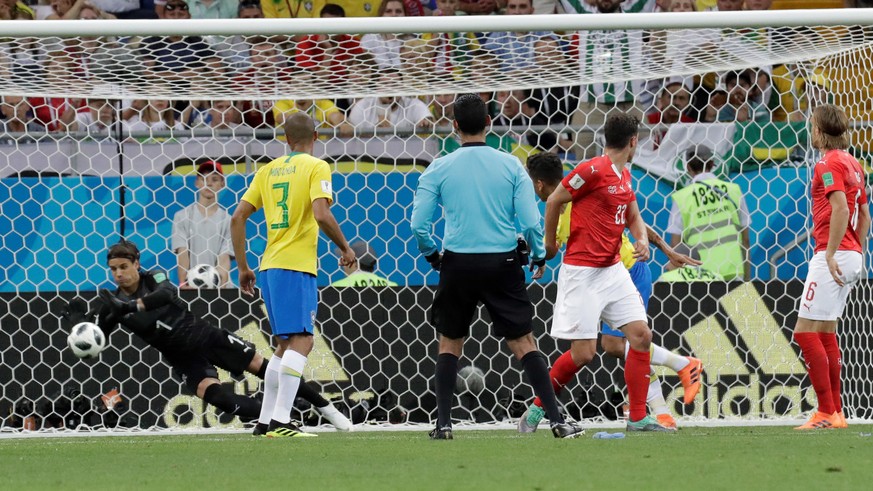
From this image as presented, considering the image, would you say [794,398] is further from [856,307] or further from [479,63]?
[479,63]

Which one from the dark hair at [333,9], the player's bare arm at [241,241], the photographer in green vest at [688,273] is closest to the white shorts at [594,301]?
the player's bare arm at [241,241]

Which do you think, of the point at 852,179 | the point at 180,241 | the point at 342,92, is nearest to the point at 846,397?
the point at 852,179

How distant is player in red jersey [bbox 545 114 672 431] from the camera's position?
21.1 feet

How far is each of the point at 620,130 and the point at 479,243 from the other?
103cm

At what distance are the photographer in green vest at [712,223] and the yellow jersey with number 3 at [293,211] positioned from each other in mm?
3375

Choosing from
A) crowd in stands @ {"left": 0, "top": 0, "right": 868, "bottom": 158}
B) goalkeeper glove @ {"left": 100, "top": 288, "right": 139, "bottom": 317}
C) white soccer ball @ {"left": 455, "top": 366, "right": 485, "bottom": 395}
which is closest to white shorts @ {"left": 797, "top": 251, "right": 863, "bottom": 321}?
crowd in stands @ {"left": 0, "top": 0, "right": 868, "bottom": 158}

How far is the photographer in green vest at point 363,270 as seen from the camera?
8664mm

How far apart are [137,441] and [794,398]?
4078 mm

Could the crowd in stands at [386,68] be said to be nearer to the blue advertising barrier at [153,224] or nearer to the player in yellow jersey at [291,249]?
the blue advertising barrier at [153,224]

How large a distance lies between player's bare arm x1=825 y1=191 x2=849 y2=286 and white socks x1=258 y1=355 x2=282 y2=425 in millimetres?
2903

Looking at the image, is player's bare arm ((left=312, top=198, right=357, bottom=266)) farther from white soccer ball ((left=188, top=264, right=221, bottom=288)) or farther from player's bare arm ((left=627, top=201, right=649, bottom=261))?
white soccer ball ((left=188, top=264, right=221, bottom=288))

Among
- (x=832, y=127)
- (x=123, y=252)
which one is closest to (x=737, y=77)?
(x=832, y=127)

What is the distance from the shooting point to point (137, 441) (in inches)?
271

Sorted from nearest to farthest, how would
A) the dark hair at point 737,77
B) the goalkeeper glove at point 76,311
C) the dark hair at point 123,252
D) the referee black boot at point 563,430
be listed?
the referee black boot at point 563,430 < the goalkeeper glove at point 76,311 < the dark hair at point 123,252 < the dark hair at point 737,77
